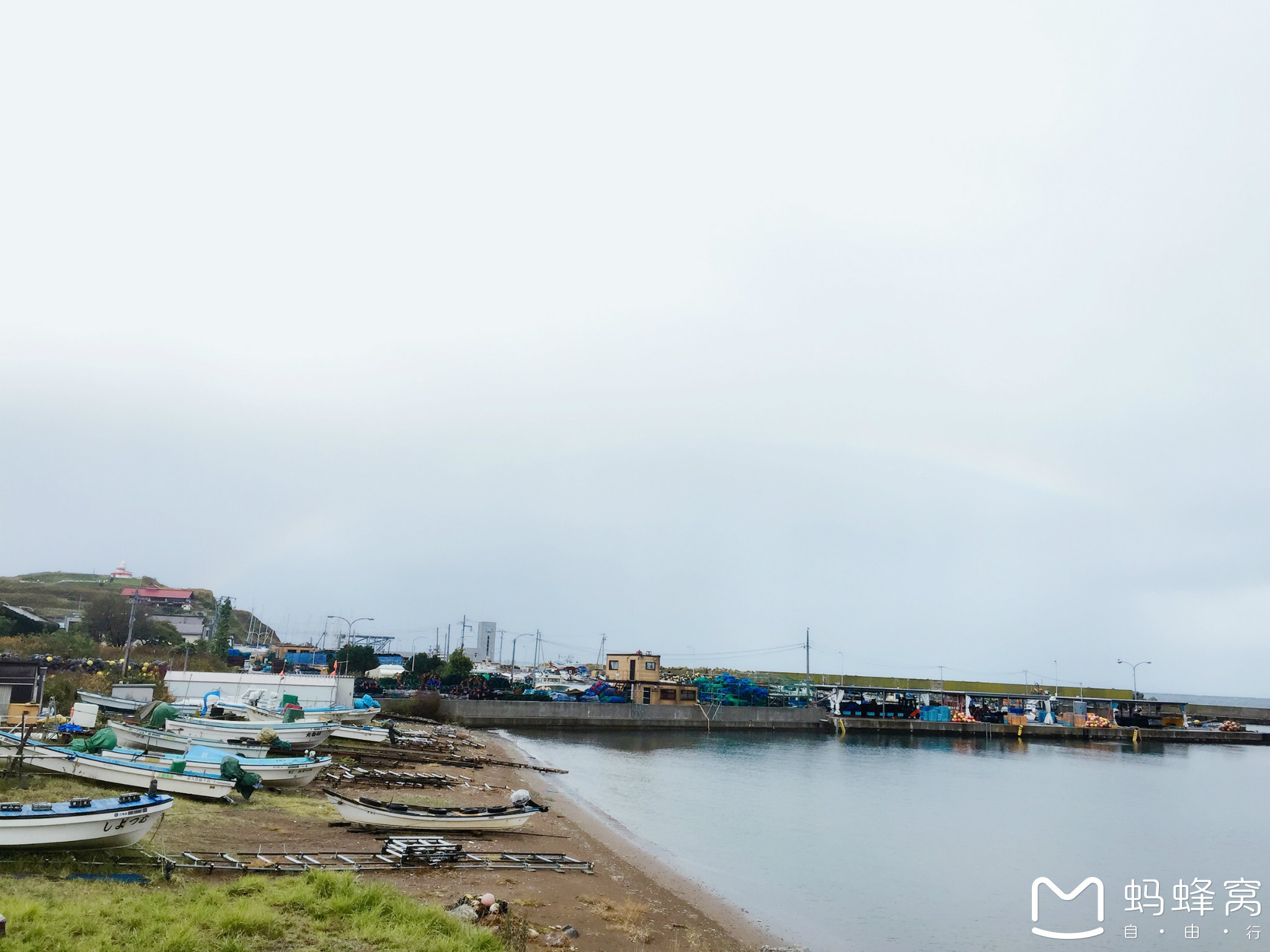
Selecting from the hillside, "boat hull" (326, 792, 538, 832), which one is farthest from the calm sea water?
the hillside

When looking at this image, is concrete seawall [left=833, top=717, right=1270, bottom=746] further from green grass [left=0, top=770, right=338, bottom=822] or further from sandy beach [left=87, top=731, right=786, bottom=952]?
green grass [left=0, top=770, right=338, bottom=822]

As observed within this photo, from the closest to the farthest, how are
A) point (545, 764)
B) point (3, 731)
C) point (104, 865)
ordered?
point (104, 865), point (3, 731), point (545, 764)

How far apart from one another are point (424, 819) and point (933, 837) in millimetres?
27021

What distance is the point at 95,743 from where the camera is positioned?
79.6ft

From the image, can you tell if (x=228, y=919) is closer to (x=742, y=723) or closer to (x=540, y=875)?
(x=540, y=875)

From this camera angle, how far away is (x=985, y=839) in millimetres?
39812

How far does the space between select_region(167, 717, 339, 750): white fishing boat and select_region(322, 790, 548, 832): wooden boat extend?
393 inches

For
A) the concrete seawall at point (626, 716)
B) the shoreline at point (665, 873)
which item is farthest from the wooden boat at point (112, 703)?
the concrete seawall at point (626, 716)

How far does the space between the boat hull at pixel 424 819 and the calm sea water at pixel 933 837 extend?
6926 millimetres

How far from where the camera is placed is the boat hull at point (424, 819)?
23.5 m

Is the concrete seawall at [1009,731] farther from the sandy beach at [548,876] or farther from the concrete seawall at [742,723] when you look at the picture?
the sandy beach at [548,876]

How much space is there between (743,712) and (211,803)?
83572mm

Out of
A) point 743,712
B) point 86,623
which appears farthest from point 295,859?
point 86,623

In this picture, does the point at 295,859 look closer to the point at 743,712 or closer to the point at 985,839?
the point at 985,839
